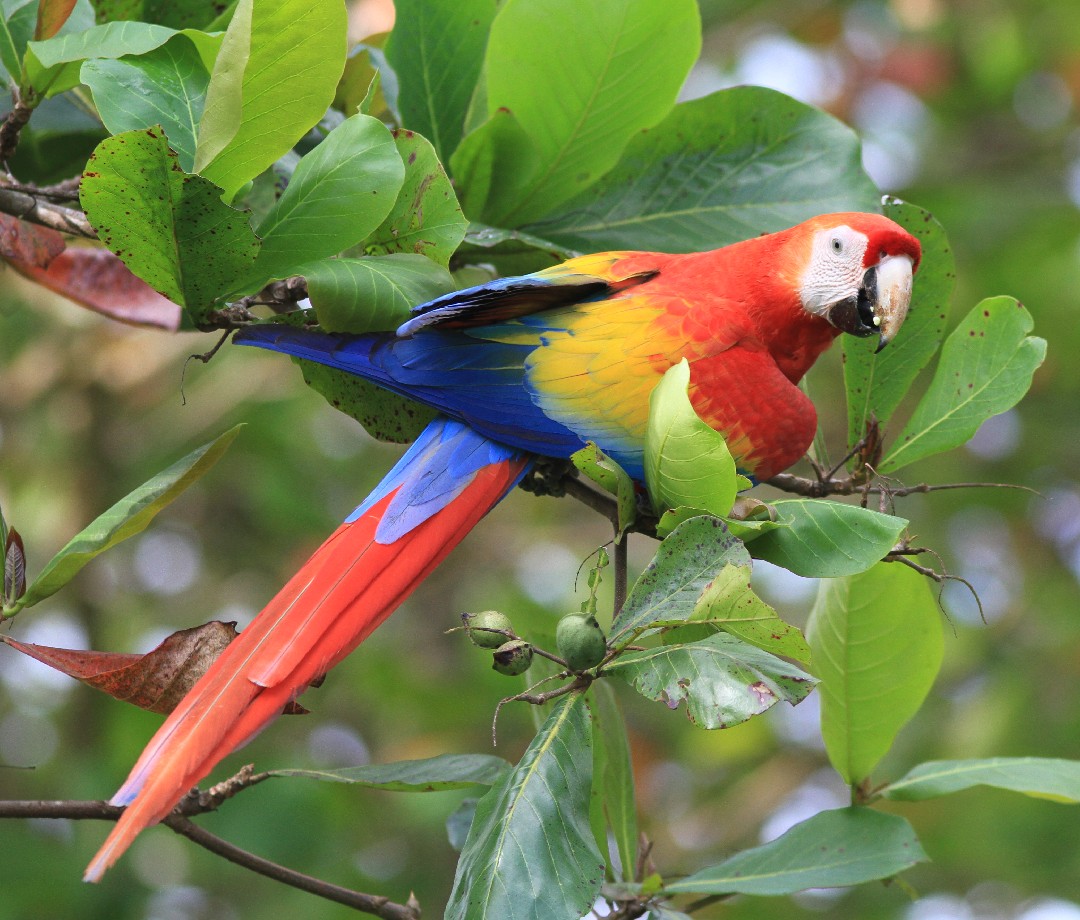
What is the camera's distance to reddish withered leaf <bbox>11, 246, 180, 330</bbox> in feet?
5.09

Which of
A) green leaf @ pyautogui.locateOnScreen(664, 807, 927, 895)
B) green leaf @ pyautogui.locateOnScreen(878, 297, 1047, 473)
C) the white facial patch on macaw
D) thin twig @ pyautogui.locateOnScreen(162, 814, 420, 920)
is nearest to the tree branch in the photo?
thin twig @ pyautogui.locateOnScreen(162, 814, 420, 920)

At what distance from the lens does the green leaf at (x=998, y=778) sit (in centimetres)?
118

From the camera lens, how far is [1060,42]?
4.06m

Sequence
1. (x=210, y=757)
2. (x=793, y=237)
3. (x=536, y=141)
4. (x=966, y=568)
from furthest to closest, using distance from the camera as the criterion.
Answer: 1. (x=966, y=568)
2. (x=793, y=237)
3. (x=536, y=141)
4. (x=210, y=757)

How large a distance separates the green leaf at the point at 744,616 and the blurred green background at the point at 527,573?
1.84 m

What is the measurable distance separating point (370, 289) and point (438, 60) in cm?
45

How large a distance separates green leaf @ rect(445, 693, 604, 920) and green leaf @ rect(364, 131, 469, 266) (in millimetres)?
507

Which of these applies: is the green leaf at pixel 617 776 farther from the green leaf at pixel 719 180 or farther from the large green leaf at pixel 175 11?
the large green leaf at pixel 175 11

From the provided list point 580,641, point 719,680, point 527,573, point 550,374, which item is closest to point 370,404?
point 550,374

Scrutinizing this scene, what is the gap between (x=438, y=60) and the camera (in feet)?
4.74

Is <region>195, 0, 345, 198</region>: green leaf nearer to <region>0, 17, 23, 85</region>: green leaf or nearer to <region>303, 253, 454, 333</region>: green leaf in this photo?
<region>303, 253, 454, 333</region>: green leaf

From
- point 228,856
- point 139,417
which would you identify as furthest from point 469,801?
point 139,417

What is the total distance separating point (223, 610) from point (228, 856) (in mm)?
2558

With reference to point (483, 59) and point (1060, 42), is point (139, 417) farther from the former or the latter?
point (1060, 42)
